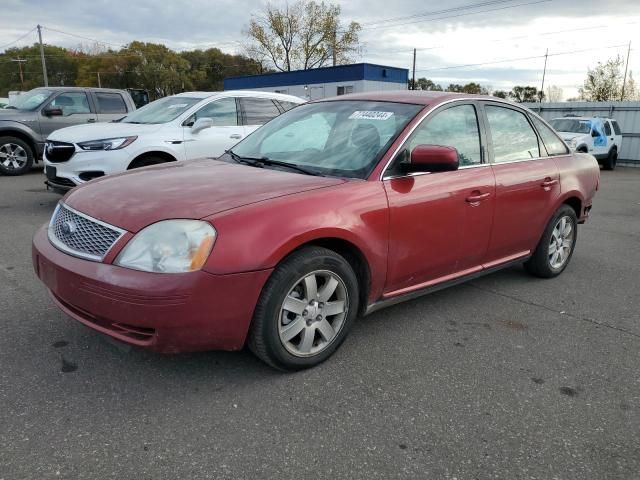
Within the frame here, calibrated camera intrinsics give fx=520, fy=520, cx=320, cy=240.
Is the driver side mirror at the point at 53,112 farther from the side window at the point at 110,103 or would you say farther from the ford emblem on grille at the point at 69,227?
the ford emblem on grille at the point at 69,227

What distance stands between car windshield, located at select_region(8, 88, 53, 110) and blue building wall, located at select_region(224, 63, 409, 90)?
2503cm

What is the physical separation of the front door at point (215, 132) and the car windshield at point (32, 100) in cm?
550

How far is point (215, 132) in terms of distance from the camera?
7496mm

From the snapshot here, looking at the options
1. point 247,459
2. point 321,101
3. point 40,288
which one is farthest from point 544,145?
point 40,288

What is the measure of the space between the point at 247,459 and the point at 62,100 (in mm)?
11048

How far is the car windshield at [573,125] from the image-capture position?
661 inches

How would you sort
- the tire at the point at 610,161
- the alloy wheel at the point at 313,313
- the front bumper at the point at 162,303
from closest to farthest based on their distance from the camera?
the front bumper at the point at 162,303 < the alloy wheel at the point at 313,313 < the tire at the point at 610,161

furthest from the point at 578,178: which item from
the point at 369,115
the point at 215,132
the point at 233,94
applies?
the point at 233,94

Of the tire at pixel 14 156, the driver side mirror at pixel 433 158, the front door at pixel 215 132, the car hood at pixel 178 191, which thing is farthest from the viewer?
the tire at pixel 14 156

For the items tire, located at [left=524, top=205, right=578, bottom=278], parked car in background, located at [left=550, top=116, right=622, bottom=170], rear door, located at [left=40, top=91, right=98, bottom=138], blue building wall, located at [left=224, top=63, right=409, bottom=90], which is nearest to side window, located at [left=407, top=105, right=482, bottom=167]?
tire, located at [left=524, top=205, right=578, bottom=278]

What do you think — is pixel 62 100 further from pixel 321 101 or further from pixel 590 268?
pixel 590 268

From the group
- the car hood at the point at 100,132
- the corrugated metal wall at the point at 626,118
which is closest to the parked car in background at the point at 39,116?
the car hood at the point at 100,132

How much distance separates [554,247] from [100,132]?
579 cm

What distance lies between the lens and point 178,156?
23.2 ft
